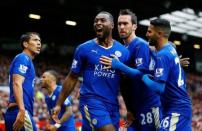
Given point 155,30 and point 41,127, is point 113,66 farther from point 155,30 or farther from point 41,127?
point 41,127

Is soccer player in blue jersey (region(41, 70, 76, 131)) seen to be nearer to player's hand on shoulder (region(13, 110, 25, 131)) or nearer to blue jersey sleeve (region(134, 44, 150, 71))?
player's hand on shoulder (region(13, 110, 25, 131))

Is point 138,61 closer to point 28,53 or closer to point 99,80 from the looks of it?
point 99,80

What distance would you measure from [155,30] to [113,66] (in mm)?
693

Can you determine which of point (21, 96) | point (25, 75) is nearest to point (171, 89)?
point (21, 96)

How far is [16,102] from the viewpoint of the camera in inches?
257

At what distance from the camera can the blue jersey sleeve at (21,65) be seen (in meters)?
6.69

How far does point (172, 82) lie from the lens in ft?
18.5

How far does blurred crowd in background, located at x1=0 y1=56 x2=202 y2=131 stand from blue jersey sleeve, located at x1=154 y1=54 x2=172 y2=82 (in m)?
1.81

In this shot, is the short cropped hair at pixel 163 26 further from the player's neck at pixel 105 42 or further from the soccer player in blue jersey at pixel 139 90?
the player's neck at pixel 105 42

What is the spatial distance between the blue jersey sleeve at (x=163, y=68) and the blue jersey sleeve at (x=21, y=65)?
2118 millimetres

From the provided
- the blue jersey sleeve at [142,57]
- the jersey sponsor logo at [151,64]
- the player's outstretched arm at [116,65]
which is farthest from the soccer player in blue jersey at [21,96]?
the jersey sponsor logo at [151,64]

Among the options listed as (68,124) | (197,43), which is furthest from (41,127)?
(197,43)

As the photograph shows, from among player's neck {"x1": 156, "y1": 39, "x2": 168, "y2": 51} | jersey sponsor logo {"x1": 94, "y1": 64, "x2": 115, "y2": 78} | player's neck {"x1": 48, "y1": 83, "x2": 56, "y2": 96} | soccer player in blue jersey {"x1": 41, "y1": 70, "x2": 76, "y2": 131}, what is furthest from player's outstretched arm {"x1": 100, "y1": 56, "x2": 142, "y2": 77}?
player's neck {"x1": 48, "y1": 83, "x2": 56, "y2": 96}

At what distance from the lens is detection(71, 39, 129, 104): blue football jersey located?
6008 millimetres
